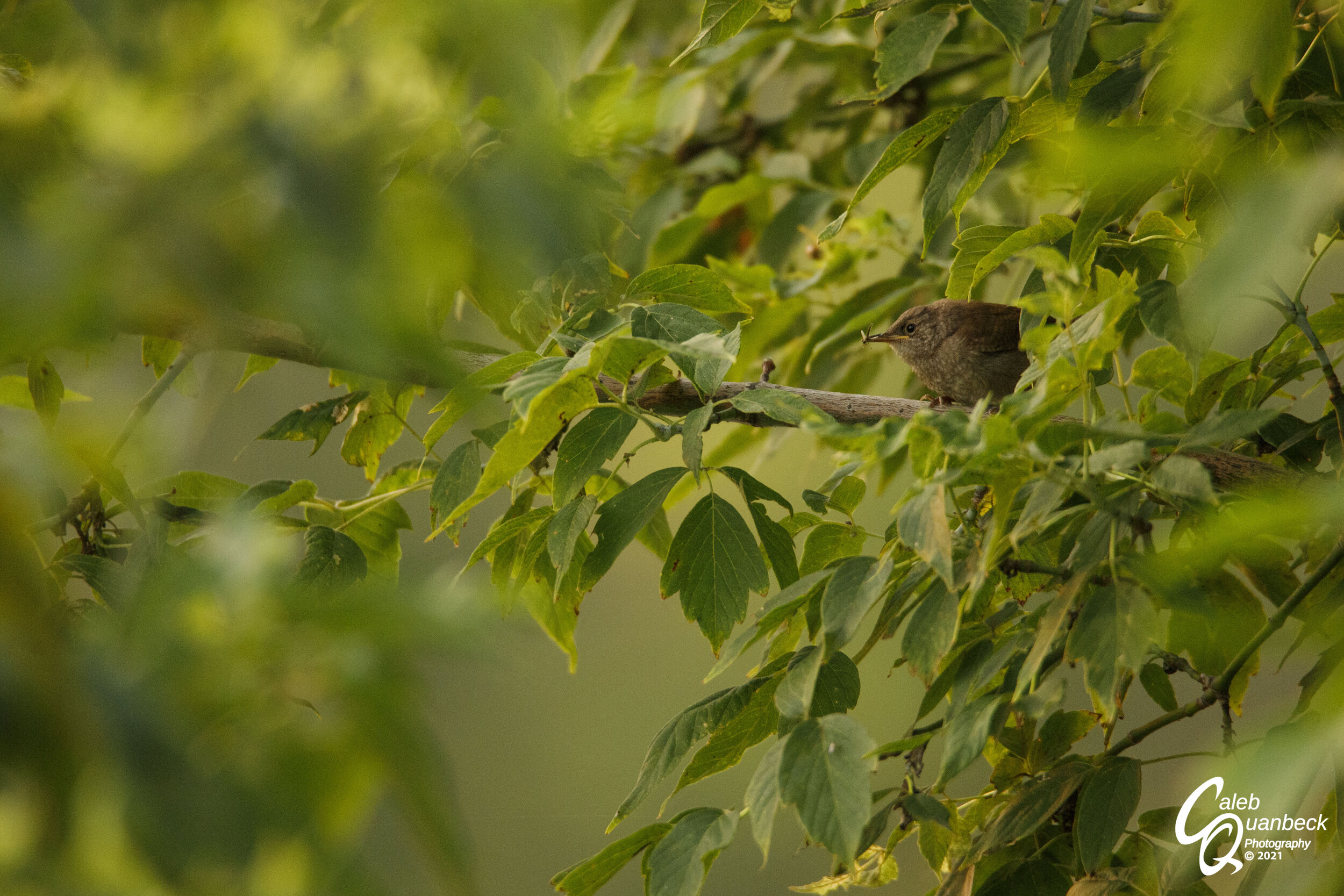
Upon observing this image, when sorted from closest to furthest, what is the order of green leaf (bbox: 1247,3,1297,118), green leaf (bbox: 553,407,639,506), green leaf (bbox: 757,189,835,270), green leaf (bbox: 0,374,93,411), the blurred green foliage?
the blurred green foliage, green leaf (bbox: 1247,3,1297,118), green leaf (bbox: 553,407,639,506), green leaf (bbox: 0,374,93,411), green leaf (bbox: 757,189,835,270)

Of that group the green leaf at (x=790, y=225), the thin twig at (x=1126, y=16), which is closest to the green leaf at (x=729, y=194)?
the green leaf at (x=790, y=225)

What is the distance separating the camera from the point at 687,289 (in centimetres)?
68

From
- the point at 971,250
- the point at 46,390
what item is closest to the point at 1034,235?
the point at 971,250

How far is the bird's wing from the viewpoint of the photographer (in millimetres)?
1089

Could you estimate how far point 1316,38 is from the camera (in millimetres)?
557

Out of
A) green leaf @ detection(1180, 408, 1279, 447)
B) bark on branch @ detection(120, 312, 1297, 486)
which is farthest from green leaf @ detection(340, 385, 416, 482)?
green leaf @ detection(1180, 408, 1279, 447)

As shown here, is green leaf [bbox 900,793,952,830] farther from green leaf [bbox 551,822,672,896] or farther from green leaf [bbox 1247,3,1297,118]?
green leaf [bbox 1247,3,1297,118]

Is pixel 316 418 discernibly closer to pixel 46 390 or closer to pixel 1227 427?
pixel 46 390

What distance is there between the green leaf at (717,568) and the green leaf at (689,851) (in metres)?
0.12

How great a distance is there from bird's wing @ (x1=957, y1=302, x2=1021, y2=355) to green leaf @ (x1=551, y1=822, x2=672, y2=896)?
2.39 feet

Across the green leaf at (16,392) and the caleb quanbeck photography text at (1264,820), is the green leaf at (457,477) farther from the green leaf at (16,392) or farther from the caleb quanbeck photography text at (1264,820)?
the caleb quanbeck photography text at (1264,820)

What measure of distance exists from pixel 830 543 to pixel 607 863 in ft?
0.79

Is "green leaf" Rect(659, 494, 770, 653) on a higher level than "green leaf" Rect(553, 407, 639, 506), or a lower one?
lower

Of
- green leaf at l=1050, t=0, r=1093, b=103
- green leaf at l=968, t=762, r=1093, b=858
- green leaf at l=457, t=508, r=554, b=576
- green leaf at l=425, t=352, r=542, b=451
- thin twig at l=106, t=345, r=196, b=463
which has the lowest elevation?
green leaf at l=968, t=762, r=1093, b=858
